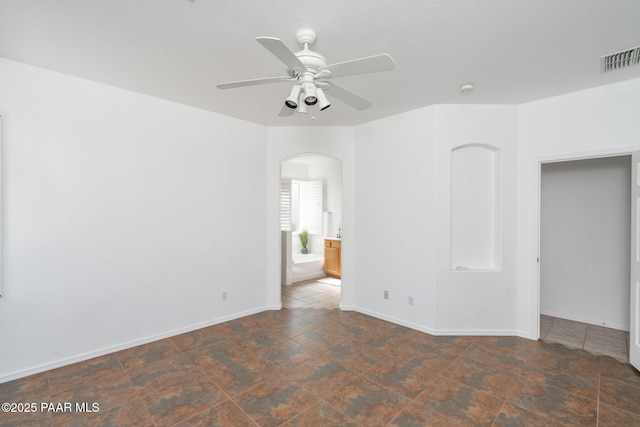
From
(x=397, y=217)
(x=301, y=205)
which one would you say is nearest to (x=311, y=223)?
(x=301, y=205)

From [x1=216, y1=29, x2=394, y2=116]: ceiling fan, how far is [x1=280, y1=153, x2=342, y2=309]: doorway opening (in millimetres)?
3881

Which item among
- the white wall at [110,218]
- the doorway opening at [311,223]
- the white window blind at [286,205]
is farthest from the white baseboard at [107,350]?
the white window blind at [286,205]

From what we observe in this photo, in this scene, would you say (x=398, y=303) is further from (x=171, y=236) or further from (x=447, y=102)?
(x=171, y=236)

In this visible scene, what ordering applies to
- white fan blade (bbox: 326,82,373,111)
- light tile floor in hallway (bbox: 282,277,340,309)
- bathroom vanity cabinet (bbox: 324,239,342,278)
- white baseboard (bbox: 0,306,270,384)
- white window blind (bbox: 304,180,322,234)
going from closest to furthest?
white fan blade (bbox: 326,82,373,111), white baseboard (bbox: 0,306,270,384), light tile floor in hallway (bbox: 282,277,340,309), bathroom vanity cabinet (bbox: 324,239,342,278), white window blind (bbox: 304,180,322,234)

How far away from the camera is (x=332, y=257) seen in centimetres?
656

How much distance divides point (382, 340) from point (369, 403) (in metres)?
1.18

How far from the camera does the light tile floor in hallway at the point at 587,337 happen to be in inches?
126

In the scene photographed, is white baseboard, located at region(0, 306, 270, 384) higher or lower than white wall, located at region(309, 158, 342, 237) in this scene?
lower

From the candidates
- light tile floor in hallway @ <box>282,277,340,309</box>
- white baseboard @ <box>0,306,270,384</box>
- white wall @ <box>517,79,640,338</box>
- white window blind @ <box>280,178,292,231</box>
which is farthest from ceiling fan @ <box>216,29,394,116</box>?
white window blind @ <box>280,178,292,231</box>

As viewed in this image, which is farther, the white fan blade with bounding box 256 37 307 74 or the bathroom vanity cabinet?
the bathroom vanity cabinet

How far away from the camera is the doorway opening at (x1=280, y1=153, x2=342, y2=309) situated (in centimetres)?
599

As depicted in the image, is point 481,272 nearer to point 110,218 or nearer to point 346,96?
point 346,96

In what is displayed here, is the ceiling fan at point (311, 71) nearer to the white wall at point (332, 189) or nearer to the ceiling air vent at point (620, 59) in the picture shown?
the ceiling air vent at point (620, 59)

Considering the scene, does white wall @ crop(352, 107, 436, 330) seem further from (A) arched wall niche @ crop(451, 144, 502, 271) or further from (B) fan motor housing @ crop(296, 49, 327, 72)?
(B) fan motor housing @ crop(296, 49, 327, 72)
